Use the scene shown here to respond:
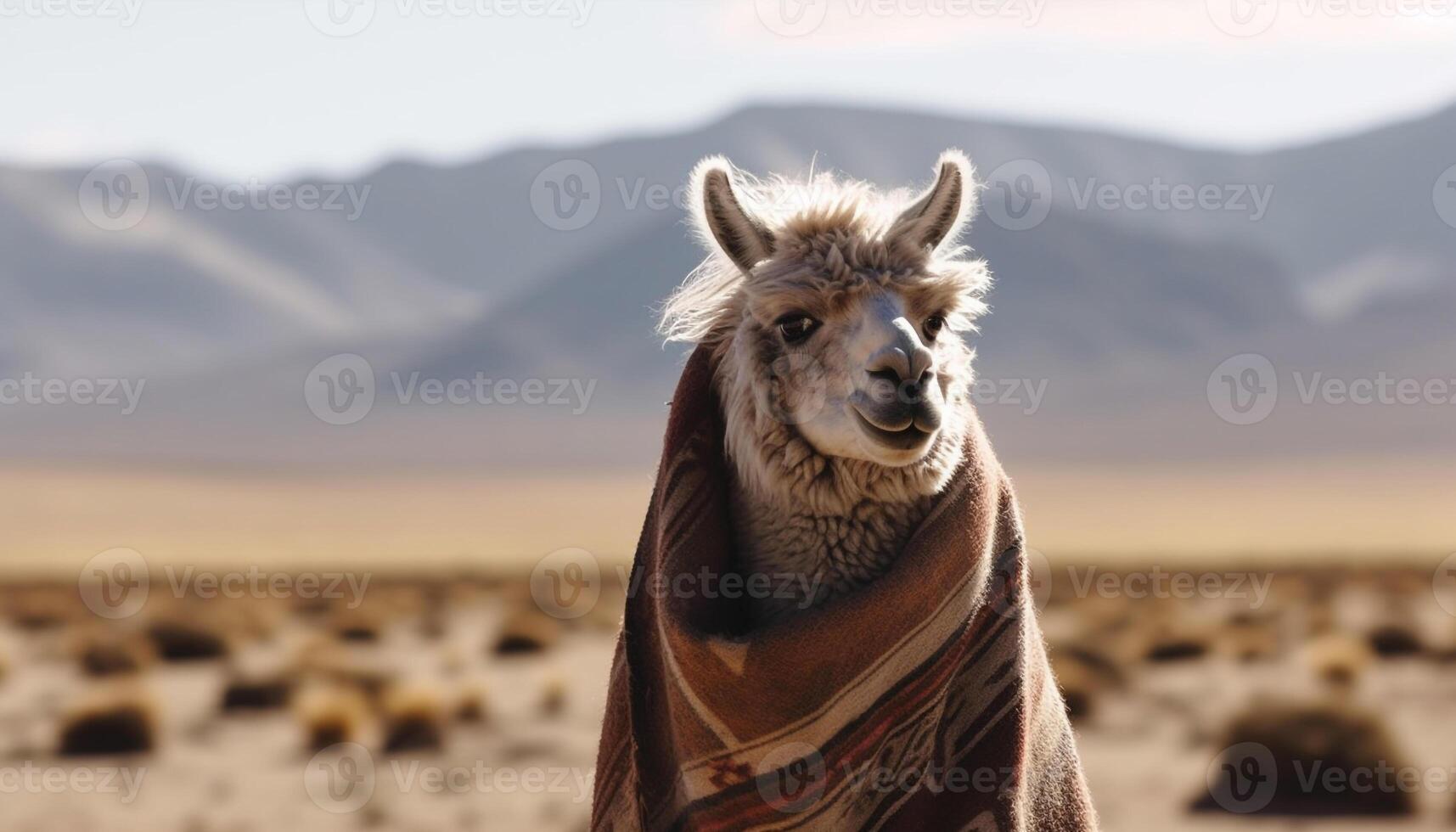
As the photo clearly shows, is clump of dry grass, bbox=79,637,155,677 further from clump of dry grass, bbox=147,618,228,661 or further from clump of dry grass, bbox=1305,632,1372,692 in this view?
clump of dry grass, bbox=1305,632,1372,692

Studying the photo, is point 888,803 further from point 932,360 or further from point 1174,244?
point 1174,244

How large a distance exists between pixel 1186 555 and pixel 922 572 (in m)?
48.0

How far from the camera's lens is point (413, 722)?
15500 mm

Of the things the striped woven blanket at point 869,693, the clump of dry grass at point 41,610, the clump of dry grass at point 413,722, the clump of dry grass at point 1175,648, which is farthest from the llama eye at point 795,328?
the clump of dry grass at point 41,610

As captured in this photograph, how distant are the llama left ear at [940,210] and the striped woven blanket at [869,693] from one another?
729mm

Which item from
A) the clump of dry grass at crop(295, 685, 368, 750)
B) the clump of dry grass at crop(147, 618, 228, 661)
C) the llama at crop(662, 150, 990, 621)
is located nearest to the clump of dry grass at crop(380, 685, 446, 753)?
the clump of dry grass at crop(295, 685, 368, 750)

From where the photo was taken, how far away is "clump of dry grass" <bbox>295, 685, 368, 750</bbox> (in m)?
15.5

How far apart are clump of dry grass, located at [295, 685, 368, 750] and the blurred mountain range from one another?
35.7 metres

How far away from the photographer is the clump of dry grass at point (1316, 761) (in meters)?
12.8

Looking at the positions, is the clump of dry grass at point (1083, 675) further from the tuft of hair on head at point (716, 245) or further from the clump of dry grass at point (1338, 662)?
the tuft of hair on head at point (716, 245)

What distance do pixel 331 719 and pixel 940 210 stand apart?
11.9 meters

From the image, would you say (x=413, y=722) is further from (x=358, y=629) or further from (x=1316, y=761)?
(x=358, y=629)

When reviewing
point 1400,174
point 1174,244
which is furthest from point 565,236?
point 1400,174

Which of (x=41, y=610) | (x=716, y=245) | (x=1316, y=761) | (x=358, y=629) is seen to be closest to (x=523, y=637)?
(x=358, y=629)
